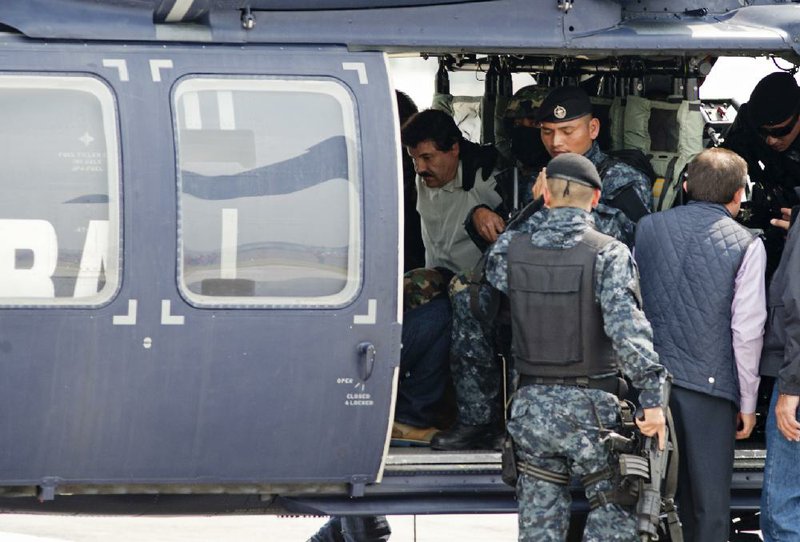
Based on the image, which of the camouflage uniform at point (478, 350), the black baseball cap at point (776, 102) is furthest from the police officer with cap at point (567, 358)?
the black baseball cap at point (776, 102)

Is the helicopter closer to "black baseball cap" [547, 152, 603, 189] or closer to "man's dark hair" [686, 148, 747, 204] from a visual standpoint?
"man's dark hair" [686, 148, 747, 204]

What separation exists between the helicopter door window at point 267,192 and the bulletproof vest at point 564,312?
0.77 meters

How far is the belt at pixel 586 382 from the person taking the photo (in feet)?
20.8

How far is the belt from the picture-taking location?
20.8ft

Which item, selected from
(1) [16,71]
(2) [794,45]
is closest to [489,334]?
(2) [794,45]

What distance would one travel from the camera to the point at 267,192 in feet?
21.4

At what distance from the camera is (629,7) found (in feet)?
23.1

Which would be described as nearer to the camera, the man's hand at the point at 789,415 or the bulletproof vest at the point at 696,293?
the man's hand at the point at 789,415

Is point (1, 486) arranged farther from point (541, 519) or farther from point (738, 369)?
point (738, 369)

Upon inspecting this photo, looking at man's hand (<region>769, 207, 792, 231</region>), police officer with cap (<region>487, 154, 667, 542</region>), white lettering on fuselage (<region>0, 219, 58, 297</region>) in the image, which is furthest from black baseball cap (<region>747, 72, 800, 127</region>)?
white lettering on fuselage (<region>0, 219, 58, 297</region>)

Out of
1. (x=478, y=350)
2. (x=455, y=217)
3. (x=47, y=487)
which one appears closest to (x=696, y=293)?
(x=478, y=350)

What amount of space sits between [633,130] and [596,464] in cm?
204

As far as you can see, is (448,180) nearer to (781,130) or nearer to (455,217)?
(455,217)

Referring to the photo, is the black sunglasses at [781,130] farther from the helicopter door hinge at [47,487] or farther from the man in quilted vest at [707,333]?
the helicopter door hinge at [47,487]
